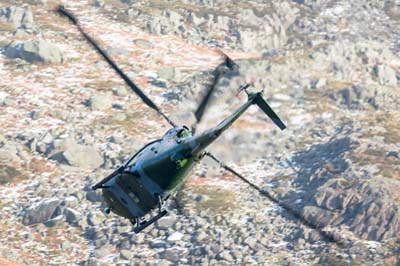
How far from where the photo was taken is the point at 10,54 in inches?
1891

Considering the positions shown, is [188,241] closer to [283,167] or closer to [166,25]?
[283,167]

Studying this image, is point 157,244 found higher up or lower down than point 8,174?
higher up

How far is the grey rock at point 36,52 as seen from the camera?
4762 cm

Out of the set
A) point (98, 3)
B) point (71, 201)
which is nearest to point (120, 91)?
point (71, 201)

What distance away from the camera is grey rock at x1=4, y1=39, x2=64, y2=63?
47.6 meters

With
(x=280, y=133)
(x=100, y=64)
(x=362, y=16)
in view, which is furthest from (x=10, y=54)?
(x=362, y=16)

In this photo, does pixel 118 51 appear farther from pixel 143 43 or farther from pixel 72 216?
pixel 72 216

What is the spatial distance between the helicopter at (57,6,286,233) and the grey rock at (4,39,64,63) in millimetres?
28254

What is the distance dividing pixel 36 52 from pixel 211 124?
14.6 meters

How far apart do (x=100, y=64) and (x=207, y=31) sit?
9.21 meters

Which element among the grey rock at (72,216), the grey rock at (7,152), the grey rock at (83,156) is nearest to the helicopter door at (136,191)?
the grey rock at (72,216)

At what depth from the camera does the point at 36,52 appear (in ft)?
157

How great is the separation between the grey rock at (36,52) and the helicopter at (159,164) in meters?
28.3

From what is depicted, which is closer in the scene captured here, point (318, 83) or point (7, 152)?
point (7, 152)
